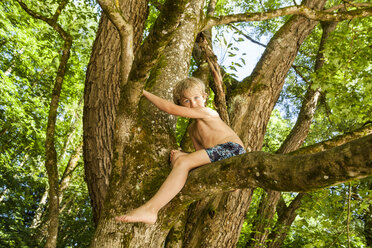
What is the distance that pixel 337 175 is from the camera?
1271 millimetres

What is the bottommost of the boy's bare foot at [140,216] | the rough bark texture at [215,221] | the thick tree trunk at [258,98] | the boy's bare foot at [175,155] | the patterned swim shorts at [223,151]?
the boy's bare foot at [140,216]

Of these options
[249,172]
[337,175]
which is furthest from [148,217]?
[337,175]

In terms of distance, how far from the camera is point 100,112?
3.35 meters

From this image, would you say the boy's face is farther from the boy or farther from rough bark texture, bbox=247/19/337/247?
rough bark texture, bbox=247/19/337/247

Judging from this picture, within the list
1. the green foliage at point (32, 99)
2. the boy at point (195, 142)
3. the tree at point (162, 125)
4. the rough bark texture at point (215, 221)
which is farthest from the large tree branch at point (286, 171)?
the green foliage at point (32, 99)

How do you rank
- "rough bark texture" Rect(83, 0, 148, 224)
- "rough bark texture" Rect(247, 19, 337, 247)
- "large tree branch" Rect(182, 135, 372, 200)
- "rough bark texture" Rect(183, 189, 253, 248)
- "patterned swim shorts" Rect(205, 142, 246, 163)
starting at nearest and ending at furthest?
"large tree branch" Rect(182, 135, 372, 200) < "patterned swim shorts" Rect(205, 142, 246, 163) < "rough bark texture" Rect(183, 189, 253, 248) < "rough bark texture" Rect(83, 0, 148, 224) < "rough bark texture" Rect(247, 19, 337, 247)

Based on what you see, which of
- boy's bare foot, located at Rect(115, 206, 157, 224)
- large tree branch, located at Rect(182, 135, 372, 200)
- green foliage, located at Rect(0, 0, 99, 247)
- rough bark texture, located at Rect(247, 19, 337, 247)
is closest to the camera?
large tree branch, located at Rect(182, 135, 372, 200)

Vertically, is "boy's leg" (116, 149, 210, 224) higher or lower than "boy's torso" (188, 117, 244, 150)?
lower

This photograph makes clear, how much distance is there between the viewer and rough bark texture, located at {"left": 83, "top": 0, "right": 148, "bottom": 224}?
11.0 feet

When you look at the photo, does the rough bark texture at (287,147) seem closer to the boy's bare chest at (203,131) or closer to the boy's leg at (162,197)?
the boy's bare chest at (203,131)

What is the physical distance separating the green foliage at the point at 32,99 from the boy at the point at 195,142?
4.92m

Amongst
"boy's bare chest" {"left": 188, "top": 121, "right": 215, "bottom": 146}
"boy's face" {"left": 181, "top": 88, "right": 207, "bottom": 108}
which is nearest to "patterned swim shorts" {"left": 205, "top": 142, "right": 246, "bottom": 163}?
"boy's bare chest" {"left": 188, "top": 121, "right": 215, "bottom": 146}

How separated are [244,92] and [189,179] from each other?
→ 2.11m

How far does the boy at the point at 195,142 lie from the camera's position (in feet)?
6.34
